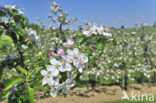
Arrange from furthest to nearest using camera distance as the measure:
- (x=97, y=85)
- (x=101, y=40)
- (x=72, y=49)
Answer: (x=97, y=85) → (x=101, y=40) → (x=72, y=49)

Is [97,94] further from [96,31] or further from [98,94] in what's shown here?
[96,31]

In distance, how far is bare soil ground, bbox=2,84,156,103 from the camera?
220 inches

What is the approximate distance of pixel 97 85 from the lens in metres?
7.32

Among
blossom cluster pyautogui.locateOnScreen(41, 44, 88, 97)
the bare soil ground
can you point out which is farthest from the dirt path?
blossom cluster pyautogui.locateOnScreen(41, 44, 88, 97)

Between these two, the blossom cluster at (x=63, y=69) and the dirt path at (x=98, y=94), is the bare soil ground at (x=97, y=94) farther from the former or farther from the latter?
the blossom cluster at (x=63, y=69)

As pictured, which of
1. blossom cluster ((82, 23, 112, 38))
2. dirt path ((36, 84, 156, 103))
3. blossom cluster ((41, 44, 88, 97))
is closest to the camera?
blossom cluster ((41, 44, 88, 97))

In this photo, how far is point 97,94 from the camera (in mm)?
6262

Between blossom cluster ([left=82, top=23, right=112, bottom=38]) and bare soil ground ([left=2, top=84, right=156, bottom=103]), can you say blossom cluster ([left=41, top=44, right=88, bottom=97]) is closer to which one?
blossom cluster ([left=82, top=23, right=112, bottom=38])

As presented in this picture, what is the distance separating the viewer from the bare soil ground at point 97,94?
5594 mm

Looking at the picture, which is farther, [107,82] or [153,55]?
[153,55]

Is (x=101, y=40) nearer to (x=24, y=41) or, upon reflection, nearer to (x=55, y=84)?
(x=55, y=84)

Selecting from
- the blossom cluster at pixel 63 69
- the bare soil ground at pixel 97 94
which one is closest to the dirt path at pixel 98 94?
the bare soil ground at pixel 97 94

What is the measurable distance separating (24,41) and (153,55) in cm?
957

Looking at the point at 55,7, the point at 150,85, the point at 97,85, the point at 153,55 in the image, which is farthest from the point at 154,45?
the point at 55,7
